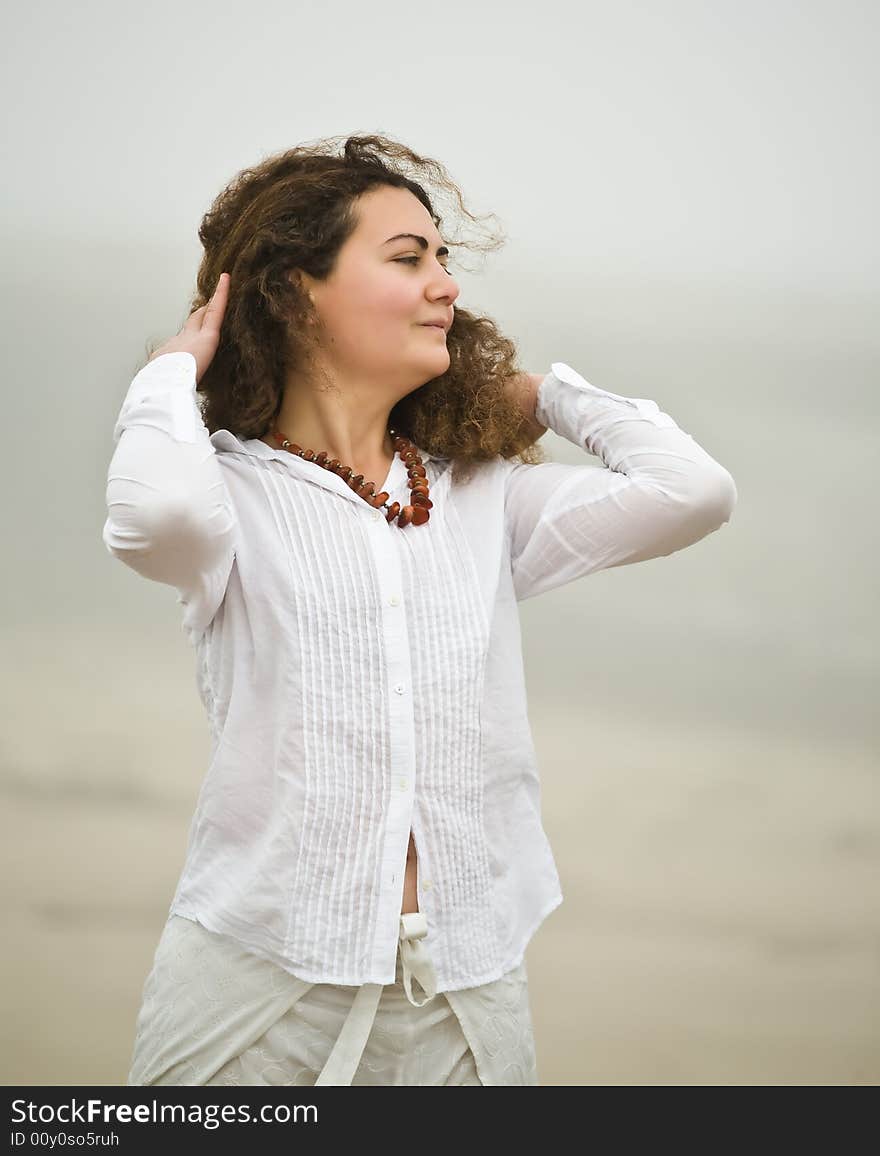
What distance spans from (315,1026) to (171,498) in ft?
2.14

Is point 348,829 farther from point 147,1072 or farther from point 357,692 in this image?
point 147,1072

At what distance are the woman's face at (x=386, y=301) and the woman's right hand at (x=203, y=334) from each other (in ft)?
0.39

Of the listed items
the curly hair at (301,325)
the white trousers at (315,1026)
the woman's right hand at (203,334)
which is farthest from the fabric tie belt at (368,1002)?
the woman's right hand at (203,334)

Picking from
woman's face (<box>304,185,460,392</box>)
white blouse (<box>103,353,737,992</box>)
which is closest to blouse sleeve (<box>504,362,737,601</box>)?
white blouse (<box>103,353,737,992</box>)

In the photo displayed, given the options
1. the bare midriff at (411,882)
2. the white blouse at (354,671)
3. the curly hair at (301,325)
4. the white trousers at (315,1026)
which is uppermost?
the curly hair at (301,325)

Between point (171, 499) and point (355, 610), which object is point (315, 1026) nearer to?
point (355, 610)

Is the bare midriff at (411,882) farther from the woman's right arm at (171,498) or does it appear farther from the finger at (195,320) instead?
the finger at (195,320)

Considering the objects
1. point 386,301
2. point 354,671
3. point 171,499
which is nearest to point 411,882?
point 354,671

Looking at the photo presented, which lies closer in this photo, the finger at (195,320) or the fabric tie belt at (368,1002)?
the fabric tie belt at (368,1002)

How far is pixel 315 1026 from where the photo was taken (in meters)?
1.75

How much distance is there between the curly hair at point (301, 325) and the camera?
1.98 meters

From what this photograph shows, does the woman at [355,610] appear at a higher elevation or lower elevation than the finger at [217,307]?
lower

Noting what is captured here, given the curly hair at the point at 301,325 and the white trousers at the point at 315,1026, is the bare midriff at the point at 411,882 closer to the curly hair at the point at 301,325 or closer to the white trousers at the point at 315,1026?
the white trousers at the point at 315,1026
